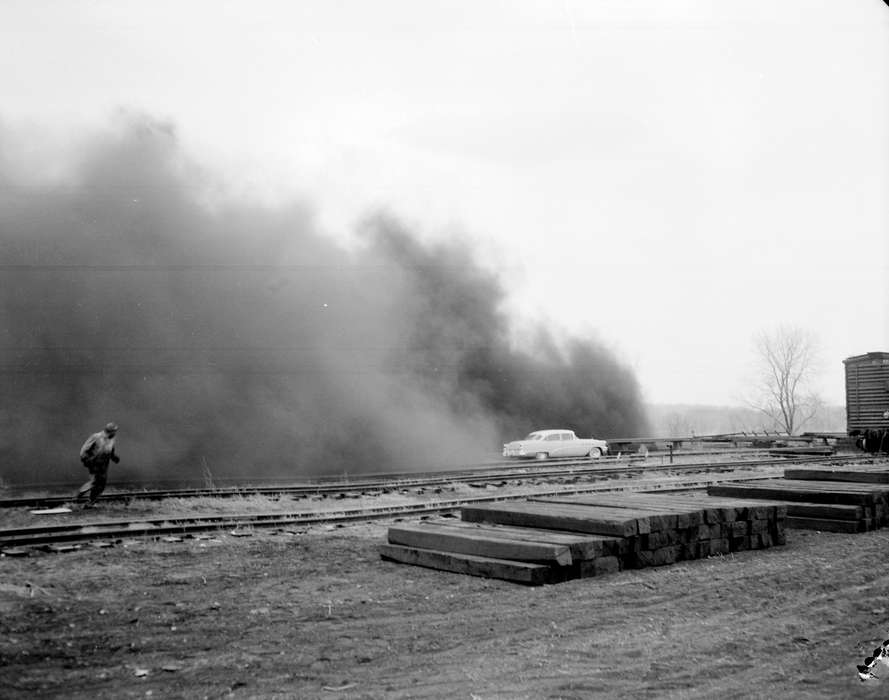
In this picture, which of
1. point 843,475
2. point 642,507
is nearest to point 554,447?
point 843,475

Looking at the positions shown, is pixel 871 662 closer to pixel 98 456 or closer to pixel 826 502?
pixel 826 502

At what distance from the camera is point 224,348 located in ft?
93.2

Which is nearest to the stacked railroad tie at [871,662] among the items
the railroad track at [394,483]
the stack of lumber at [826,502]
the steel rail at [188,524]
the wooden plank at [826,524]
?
the stack of lumber at [826,502]

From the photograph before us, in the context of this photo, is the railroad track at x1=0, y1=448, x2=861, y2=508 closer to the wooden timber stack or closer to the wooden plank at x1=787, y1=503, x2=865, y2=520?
the wooden timber stack

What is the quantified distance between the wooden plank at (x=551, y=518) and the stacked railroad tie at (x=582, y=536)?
1 centimetres

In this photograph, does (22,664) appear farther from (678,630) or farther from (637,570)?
(637,570)

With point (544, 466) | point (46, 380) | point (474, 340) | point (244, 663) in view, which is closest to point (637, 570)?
point (244, 663)

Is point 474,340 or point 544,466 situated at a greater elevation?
point 474,340

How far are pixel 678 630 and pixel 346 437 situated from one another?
2462 centimetres

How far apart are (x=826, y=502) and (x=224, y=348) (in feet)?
71.1

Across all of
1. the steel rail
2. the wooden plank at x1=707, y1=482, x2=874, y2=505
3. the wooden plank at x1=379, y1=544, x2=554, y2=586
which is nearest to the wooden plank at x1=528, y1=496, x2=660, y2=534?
the wooden plank at x1=379, y1=544, x2=554, y2=586

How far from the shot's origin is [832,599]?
6.81m

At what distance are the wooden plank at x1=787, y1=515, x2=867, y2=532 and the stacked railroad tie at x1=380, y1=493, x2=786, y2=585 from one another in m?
1.75

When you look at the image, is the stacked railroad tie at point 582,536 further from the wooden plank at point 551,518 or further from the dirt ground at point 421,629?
the dirt ground at point 421,629
